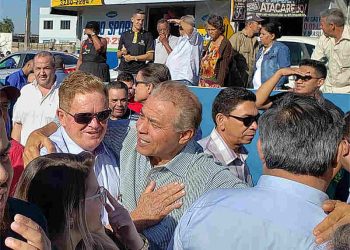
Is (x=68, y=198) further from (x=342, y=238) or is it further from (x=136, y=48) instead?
(x=136, y=48)

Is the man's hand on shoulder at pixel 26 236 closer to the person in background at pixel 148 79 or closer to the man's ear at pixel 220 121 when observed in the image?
the man's ear at pixel 220 121

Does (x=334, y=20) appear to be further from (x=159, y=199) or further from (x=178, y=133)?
(x=159, y=199)

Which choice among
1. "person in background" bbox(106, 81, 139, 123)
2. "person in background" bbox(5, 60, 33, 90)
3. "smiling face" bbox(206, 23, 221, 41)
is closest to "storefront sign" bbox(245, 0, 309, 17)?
"smiling face" bbox(206, 23, 221, 41)

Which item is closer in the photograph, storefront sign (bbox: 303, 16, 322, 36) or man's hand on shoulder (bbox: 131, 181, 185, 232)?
man's hand on shoulder (bbox: 131, 181, 185, 232)

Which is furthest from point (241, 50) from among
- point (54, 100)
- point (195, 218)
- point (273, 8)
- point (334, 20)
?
point (195, 218)

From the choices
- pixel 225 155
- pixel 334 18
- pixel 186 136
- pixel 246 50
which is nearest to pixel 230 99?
pixel 225 155

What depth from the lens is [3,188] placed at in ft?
5.80

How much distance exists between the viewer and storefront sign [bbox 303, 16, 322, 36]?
1419cm

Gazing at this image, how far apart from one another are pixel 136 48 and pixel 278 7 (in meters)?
5.56

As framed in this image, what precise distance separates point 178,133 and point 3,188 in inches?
55.7

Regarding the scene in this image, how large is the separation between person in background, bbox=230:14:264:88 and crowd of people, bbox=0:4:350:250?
9.70ft

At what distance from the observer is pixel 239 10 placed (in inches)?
580

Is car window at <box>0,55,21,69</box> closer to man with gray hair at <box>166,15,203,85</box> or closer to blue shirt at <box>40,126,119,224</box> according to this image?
man with gray hair at <box>166,15,203,85</box>

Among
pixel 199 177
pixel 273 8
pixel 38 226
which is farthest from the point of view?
pixel 273 8
